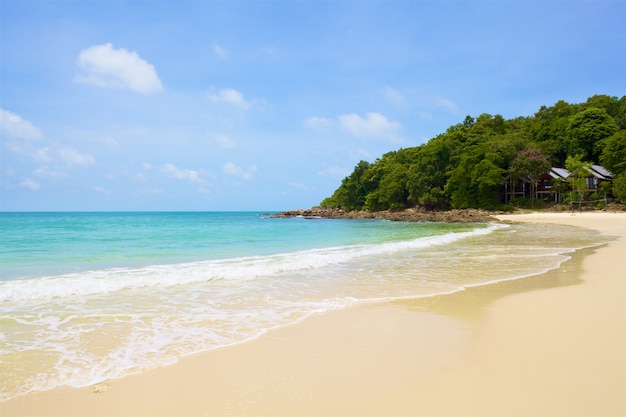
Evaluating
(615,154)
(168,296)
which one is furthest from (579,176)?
(168,296)

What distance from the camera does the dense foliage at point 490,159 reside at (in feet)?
174

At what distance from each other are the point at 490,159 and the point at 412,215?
1325 cm

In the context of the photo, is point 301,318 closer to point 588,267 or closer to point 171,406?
point 171,406

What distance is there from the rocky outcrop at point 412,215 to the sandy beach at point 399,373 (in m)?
43.0

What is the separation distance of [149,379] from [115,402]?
467 mm

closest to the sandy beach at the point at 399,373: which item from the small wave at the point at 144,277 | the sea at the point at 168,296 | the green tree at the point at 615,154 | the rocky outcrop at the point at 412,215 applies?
the sea at the point at 168,296

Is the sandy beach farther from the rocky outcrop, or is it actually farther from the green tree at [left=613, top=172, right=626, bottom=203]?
the green tree at [left=613, top=172, right=626, bottom=203]

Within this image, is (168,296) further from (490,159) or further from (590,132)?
(590,132)

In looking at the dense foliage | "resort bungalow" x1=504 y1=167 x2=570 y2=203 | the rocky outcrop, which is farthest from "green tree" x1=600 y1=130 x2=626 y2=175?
the rocky outcrop

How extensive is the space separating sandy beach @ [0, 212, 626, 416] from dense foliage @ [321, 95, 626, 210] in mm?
52198

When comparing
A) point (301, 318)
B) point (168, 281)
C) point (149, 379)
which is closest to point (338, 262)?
point (168, 281)

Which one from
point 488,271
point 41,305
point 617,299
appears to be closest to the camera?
point 617,299

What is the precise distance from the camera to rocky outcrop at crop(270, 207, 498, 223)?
46.9m

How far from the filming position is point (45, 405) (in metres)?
3.30
